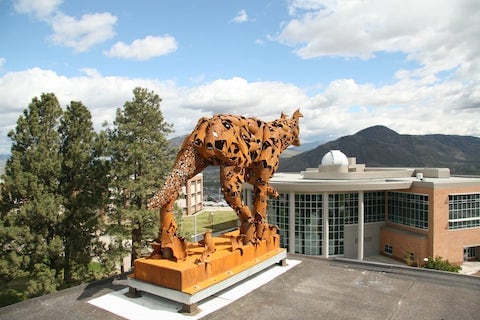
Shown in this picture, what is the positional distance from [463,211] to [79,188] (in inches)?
1104

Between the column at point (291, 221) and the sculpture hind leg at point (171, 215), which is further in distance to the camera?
the column at point (291, 221)

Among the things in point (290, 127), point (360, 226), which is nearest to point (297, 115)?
point (290, 127)

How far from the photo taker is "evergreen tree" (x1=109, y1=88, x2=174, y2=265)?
57.0ft

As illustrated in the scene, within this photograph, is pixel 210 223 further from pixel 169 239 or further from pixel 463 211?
pixel 169 239

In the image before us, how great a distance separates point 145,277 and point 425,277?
9.73 m

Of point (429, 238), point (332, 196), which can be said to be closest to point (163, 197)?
point (332, 196)

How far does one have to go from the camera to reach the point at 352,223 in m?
28.0

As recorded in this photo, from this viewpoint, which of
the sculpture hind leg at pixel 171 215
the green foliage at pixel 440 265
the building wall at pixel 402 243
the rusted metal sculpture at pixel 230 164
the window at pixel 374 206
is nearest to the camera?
the sculpture hind leg at pixel 171 215

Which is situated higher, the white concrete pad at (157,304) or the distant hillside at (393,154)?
the distant hillside at (393,154)

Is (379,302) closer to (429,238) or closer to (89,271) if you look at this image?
(89,271)

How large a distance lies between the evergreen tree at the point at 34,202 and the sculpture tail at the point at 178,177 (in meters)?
8.27

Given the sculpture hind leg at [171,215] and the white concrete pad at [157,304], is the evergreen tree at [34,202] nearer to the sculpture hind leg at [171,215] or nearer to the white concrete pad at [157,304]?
the white concrete pad at [157,304]

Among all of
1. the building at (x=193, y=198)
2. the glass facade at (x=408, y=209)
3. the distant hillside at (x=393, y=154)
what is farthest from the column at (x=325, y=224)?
the distant hillside at (x=393, y=154)

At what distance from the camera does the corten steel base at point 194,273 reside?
9.35 m
